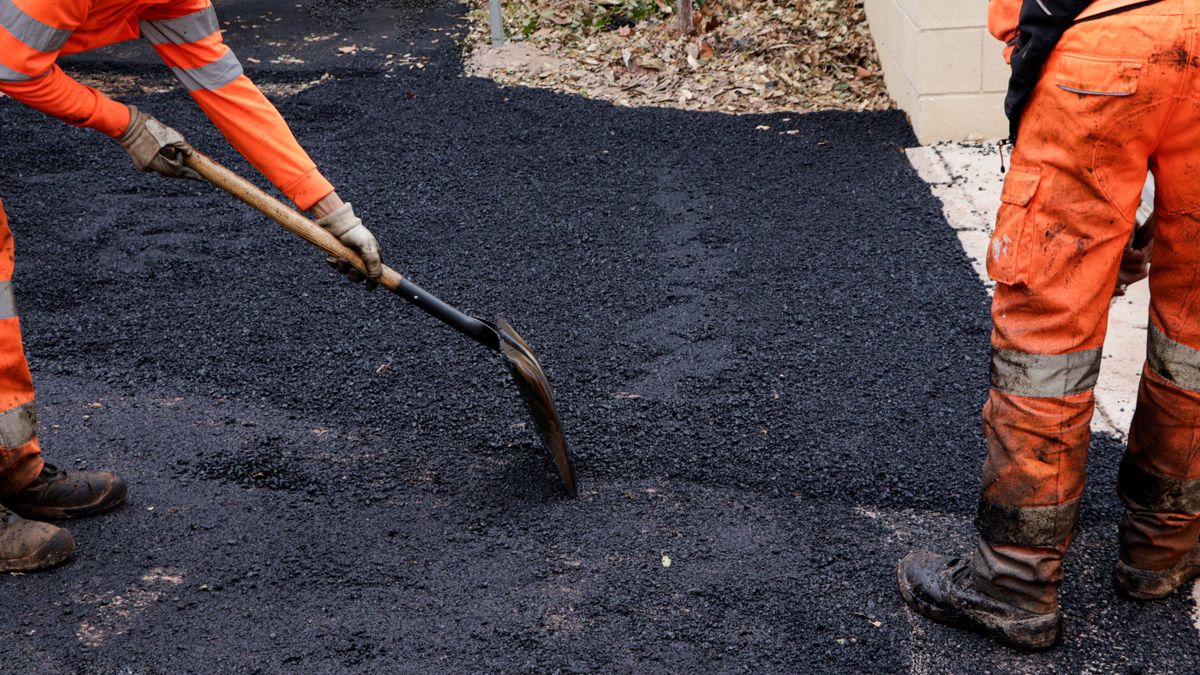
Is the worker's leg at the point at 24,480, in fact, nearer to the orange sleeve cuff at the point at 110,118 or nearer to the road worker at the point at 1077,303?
the orange sleeve cuff at the point at 110,118

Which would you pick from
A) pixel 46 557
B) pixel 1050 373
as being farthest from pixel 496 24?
pixel 1050 373

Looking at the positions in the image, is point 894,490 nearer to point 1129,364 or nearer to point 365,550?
point 1129,364

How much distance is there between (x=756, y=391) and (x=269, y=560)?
5.22ft

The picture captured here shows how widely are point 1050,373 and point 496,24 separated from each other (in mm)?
6042

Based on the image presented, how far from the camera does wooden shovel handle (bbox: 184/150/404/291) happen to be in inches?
112

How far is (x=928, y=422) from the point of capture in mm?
3281

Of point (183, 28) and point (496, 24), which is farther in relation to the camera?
point (496, 24)

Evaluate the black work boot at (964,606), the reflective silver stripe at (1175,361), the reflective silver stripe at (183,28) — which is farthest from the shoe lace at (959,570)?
the reflective silver stripe at (183,28)

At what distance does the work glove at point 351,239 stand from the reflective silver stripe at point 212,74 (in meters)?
0.44

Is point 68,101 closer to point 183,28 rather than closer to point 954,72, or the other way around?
point 183,28

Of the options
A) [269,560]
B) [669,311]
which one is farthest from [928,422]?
[269,560]

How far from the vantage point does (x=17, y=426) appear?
275 cm

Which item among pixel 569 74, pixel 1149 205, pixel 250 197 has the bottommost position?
pixel 569 74

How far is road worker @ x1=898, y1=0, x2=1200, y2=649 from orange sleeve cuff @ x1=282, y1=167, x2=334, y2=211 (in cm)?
176
